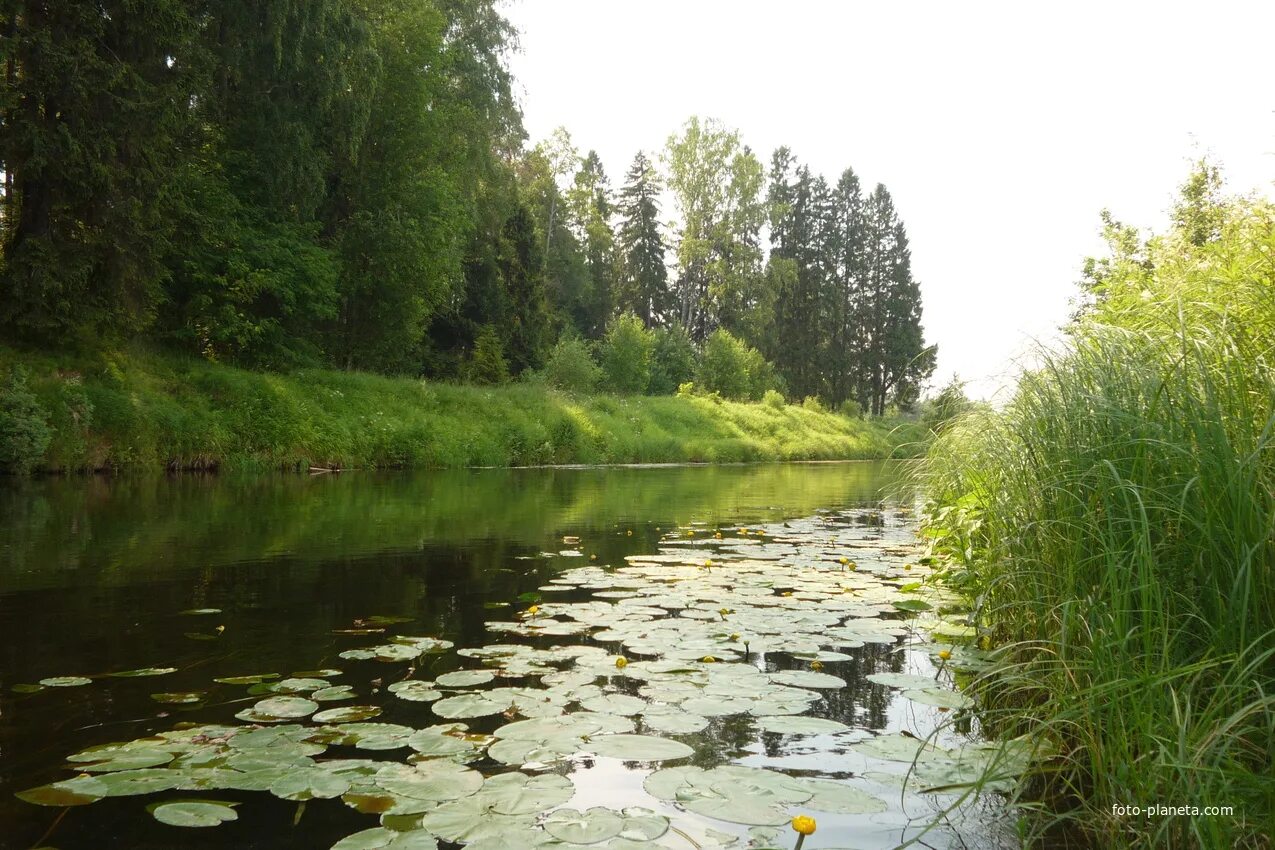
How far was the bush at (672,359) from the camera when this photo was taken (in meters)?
39.7

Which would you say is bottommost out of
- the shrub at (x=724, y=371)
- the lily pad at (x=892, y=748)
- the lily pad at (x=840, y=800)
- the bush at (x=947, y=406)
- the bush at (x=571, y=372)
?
the lily pad at (x=892, y=748)

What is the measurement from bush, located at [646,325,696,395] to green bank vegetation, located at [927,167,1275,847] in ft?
117

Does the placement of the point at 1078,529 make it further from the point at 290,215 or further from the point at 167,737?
the point at 290,215

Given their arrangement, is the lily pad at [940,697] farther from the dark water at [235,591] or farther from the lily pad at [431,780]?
the lily pad at [431,780]

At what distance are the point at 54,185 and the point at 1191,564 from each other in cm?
1651

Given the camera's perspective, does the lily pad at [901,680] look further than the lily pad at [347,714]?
Yes

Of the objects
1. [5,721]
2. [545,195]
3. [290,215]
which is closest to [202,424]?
[290,215]

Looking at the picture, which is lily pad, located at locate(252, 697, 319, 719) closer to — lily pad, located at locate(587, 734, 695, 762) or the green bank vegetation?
lily pad, located at locate(587, 734, 695, 762)

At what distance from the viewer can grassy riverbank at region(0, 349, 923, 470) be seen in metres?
13.4

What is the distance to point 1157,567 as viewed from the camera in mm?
2590

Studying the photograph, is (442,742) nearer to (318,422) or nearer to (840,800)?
(840,800)

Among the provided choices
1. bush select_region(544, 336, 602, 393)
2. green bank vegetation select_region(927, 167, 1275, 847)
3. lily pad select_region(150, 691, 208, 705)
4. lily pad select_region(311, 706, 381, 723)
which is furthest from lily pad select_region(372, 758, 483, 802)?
bush select_region(544, 336, 602, 393)

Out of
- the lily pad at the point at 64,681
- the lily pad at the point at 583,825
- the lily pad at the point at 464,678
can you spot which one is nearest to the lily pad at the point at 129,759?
the lily pad at the point at 64,681

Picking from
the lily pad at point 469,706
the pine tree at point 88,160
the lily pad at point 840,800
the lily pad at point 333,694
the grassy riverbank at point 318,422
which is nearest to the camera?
the lily pad at point 840,800
